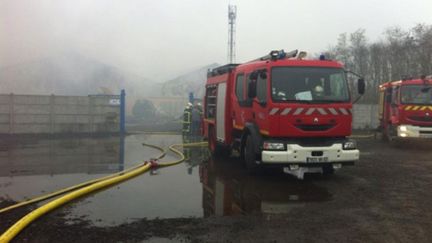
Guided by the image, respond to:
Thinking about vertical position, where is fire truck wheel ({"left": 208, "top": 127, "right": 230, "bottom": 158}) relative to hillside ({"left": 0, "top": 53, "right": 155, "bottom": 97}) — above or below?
below

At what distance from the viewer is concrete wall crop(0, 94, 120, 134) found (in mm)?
16250

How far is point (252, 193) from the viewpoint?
667 centimetres

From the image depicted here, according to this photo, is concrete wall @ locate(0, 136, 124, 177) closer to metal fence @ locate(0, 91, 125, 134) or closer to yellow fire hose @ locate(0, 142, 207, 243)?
yellow fire hose @ locate(0, 142, 207, 243)

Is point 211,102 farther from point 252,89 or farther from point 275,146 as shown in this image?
point 275,146

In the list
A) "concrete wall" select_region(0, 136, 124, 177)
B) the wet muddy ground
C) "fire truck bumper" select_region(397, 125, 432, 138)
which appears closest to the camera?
the wet muddy ground

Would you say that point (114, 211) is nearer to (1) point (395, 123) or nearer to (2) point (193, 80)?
(1) point (395, 123)

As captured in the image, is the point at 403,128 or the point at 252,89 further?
the point at 403,128

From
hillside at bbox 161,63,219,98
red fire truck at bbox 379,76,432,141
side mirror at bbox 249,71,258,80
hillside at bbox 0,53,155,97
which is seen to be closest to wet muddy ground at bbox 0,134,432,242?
side mirror at bbox 249,71,258,80

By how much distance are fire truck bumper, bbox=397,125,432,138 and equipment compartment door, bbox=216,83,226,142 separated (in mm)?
6612

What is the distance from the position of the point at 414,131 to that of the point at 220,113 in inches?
268

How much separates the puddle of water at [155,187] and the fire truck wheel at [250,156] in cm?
18

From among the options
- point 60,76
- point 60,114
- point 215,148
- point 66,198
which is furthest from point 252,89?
point 60,76

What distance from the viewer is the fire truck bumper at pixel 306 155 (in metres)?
7.13

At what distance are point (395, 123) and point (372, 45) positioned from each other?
812 inches
